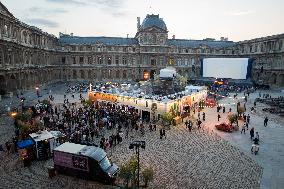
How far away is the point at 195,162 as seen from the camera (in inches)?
888

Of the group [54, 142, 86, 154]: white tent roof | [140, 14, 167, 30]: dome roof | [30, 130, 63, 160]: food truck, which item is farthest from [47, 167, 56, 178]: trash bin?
[140, 14, 167, 30]: dome roof

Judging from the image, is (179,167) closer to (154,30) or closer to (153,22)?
(154,30)

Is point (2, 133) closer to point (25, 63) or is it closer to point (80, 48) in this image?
point (25, 63)

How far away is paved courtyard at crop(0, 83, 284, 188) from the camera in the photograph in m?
18.8

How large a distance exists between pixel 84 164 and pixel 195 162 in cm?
945

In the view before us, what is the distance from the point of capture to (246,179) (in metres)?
19.5

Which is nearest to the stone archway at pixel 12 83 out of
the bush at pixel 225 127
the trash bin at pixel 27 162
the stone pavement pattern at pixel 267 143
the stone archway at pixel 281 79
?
the trash bin at pixel 27 162

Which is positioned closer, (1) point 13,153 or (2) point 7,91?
(1) point 13,153

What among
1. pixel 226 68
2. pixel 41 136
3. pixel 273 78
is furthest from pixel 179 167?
pixel 226 68

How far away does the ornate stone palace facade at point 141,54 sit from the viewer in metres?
71.9

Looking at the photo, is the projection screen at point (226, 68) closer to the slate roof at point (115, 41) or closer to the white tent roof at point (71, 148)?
the slate roof at point (115, 41)

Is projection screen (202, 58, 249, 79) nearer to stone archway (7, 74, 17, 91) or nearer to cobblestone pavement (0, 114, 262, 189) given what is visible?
cobblestone pavement (0, 114, 262, 189)

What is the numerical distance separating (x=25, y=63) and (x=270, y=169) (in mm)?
52130

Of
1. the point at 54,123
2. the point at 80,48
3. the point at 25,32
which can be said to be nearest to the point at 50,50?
the point at 80,48
